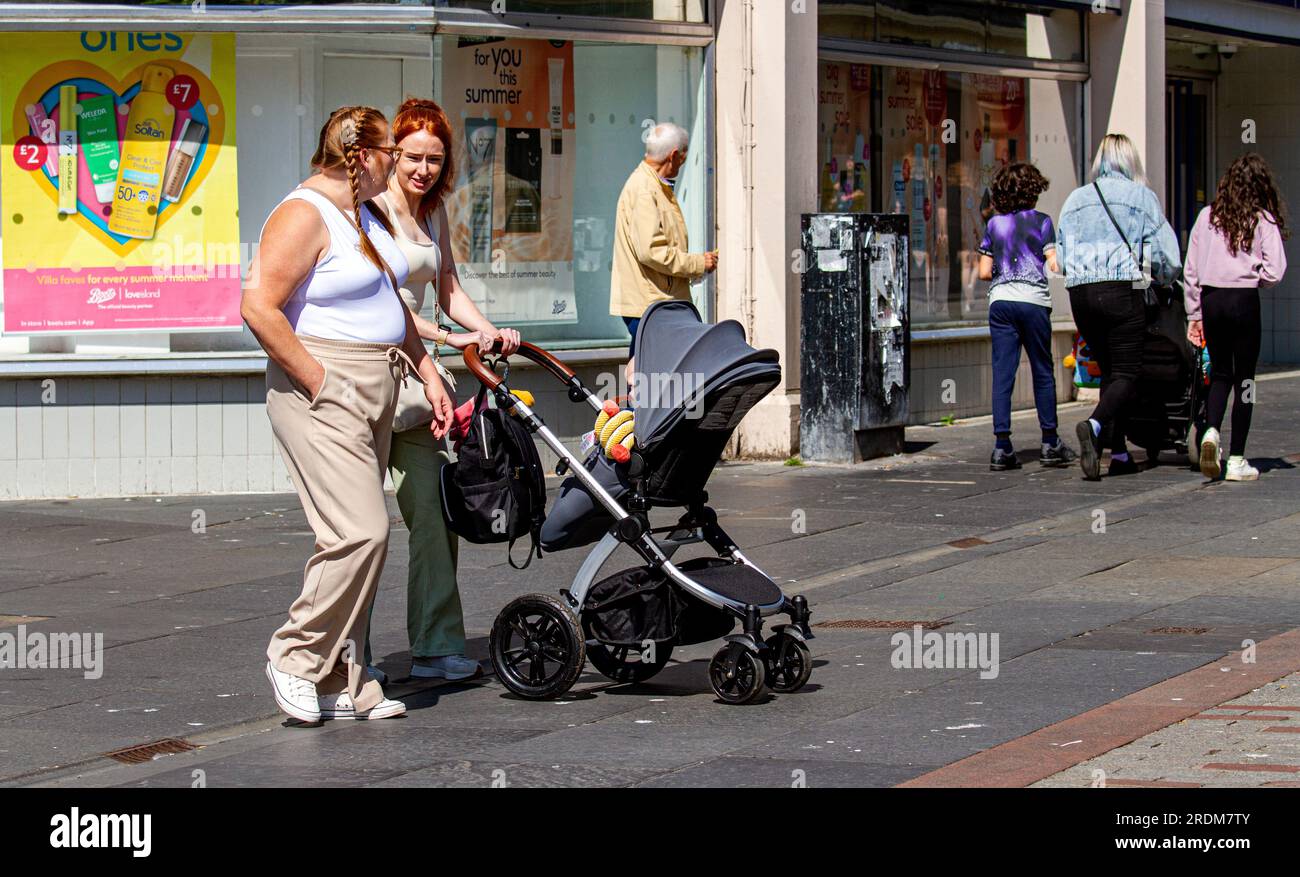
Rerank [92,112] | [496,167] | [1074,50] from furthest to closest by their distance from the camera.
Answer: [1074,50], [496,167], [92,112]

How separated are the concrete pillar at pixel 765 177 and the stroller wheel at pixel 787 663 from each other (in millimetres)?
6689

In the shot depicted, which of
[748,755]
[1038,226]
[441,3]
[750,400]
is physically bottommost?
[748,755]

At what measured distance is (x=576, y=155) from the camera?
13.2 meters

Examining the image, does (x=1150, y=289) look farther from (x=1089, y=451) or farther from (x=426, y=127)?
(x=426, y=127)

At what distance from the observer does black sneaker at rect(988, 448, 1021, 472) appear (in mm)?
12516

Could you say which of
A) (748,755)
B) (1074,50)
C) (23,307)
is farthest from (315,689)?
(1074,50)

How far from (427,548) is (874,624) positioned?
199 centimetres

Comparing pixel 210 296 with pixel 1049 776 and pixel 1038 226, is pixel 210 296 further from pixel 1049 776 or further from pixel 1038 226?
pixel 1049 776

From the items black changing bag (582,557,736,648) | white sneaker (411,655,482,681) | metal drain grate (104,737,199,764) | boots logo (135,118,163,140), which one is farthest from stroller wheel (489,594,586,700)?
boots logo (135,118,163,140)

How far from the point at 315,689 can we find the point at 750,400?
1.75 meters

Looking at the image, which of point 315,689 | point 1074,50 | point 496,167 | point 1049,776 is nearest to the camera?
point 1049,776

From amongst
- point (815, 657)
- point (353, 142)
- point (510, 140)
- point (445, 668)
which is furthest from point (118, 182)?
point (815, 657)

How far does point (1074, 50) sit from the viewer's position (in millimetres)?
17391

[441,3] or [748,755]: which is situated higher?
[441,3]
